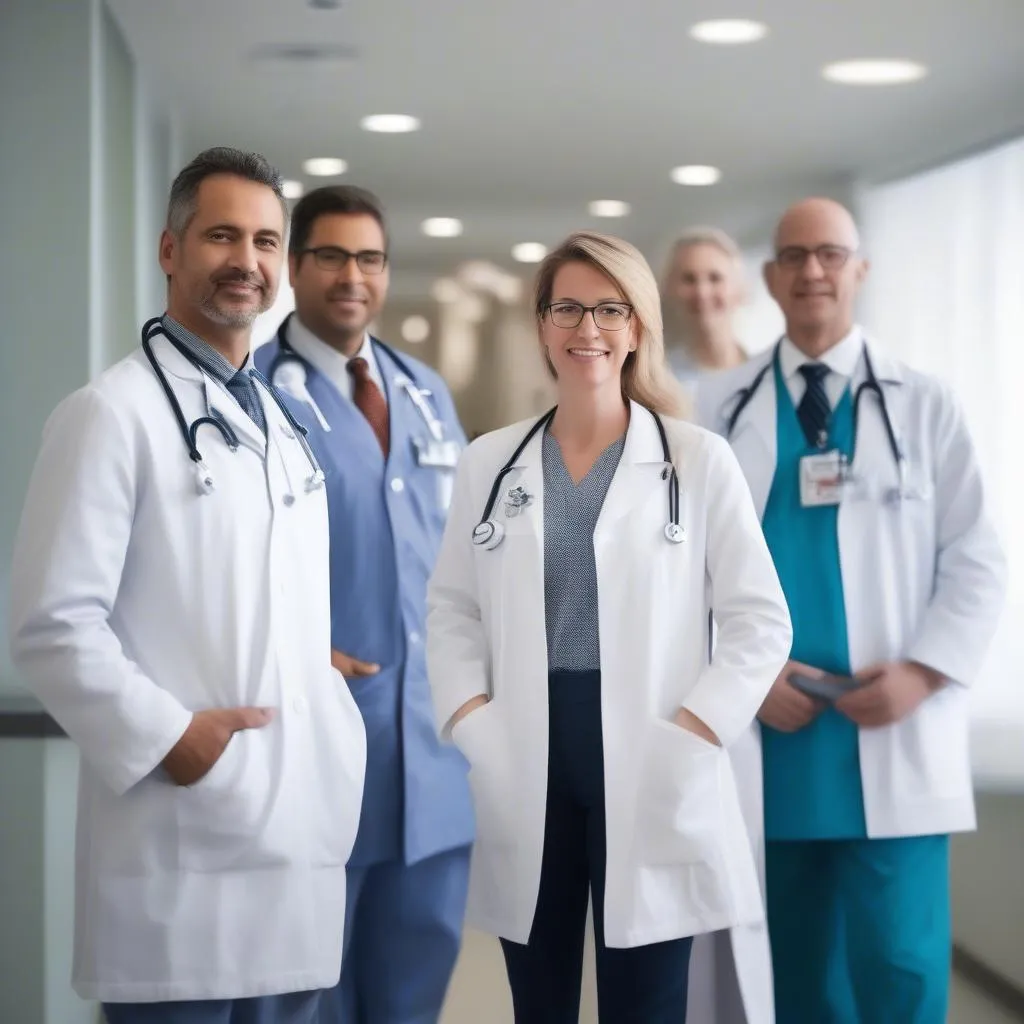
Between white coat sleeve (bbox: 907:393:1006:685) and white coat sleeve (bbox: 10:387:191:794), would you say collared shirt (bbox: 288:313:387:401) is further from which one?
white coat sleeve (bbox: 907:393:1006:685)

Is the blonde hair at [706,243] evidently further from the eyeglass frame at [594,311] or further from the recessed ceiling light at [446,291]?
the eyeglass frame at [594,311]

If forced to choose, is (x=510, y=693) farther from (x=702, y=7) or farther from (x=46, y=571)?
(x=702, y=7)

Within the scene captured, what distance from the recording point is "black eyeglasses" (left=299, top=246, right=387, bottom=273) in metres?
2.65

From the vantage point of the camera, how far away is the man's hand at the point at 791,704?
8.62ft

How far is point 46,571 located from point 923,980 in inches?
71.6

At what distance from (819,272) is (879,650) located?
2.51 feet

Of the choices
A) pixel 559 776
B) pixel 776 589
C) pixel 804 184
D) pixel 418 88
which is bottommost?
pixel 559 776

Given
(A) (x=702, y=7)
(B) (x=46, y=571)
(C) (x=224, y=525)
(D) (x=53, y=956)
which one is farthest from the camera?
(A) (x=702, y=7)

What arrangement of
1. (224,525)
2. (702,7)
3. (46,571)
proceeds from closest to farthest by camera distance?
(46,571), (224,525), (702,7)

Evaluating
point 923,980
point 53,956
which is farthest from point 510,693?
point 53,956

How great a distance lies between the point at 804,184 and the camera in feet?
11.5

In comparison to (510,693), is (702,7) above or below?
above

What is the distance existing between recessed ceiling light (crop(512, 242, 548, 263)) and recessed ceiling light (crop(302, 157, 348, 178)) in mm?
468

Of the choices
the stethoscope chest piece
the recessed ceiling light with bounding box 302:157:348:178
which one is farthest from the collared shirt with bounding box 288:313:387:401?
the recessed ceiling light with bounding box 302:157:348:178
